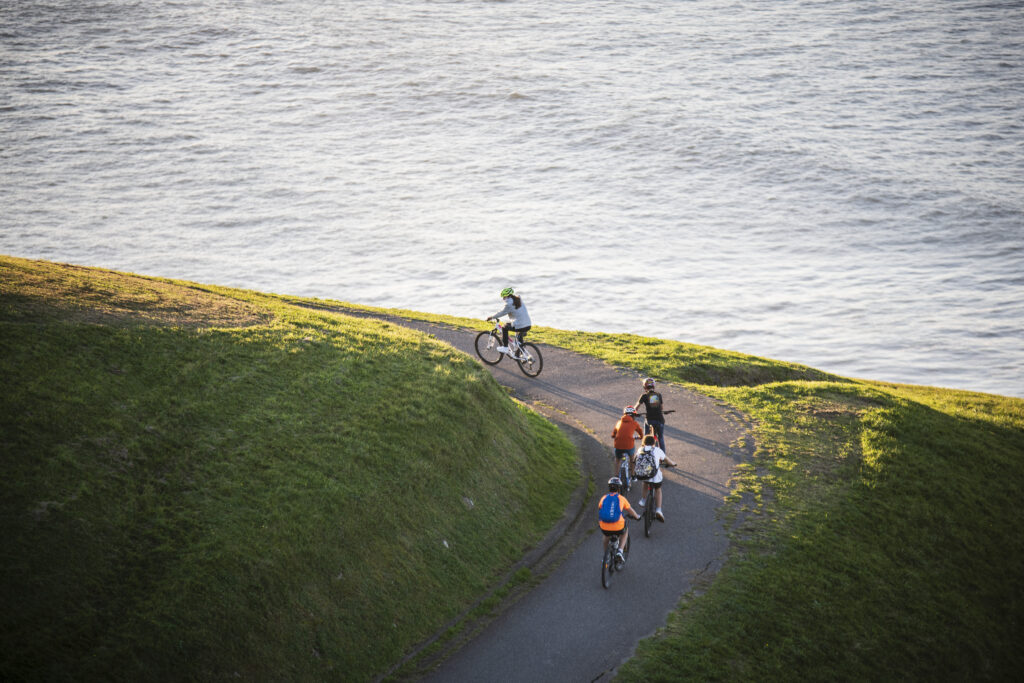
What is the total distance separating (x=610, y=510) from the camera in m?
14.5

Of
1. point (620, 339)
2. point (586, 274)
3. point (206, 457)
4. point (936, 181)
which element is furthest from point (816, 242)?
point (206, 457)

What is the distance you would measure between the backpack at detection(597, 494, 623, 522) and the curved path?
169 centimetres

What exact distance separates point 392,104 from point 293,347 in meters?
102

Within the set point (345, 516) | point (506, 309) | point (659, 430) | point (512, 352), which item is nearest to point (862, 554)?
point (659, 430)

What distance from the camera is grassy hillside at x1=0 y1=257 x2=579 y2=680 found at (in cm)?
1156

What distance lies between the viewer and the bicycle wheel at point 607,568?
1484 centimetres

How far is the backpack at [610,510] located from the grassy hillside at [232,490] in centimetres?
281

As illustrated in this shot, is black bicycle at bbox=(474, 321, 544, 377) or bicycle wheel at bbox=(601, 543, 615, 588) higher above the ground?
black bicycle at bbox=(474, 321, 544, 377)

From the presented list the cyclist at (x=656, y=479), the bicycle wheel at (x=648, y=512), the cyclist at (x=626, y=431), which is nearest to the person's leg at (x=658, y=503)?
the cyclist at (x=656, y=479)

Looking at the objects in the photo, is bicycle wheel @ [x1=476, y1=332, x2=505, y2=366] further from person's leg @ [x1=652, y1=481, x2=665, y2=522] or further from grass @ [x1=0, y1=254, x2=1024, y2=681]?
person's leg @ [x1=652, y1=481, x2=665, y2=522]

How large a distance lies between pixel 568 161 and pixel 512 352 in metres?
74.6

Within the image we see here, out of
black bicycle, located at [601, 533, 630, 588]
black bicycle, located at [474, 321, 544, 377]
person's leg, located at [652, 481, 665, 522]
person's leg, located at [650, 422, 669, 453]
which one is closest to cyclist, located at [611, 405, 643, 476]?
person's leg, located at [652, 481, 665, 522]

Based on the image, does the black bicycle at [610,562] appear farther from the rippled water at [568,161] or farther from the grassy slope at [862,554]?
the rippled water at [568,161]

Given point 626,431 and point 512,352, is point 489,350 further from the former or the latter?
point 626,431
